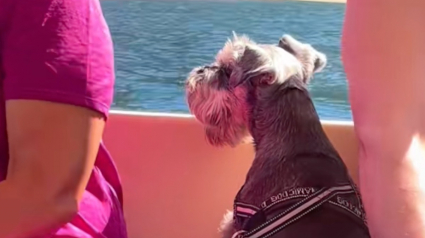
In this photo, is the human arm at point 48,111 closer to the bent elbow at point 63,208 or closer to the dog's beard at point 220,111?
the bent elbow at point 63,208

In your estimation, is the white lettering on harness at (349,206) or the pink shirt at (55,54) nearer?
the pink shirt at (55,54)

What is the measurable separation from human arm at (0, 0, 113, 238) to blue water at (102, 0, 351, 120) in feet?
2.70

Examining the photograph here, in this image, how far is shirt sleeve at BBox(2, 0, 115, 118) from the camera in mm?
687

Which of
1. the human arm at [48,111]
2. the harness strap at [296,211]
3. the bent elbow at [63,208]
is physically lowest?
the harness strap at [296,211]

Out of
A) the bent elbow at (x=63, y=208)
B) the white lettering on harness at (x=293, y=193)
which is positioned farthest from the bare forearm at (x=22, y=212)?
the white lettering on harness at (x=293, y=193)

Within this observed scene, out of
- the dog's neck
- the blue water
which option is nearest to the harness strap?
the dog's neck

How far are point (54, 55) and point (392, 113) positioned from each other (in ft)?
1.45

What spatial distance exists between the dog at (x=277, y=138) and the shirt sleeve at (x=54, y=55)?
1.65 ft

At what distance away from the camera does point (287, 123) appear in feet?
4.13

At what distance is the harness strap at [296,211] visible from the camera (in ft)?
3.60

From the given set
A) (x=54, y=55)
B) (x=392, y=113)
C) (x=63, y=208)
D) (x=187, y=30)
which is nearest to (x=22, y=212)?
(x=63, y=208)

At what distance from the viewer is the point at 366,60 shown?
89 centimetres

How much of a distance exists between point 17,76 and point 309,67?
0.78 meters

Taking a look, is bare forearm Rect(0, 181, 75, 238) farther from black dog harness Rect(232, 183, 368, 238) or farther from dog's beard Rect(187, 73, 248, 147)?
dog's beard Rect(187, 73, 248, 147)
